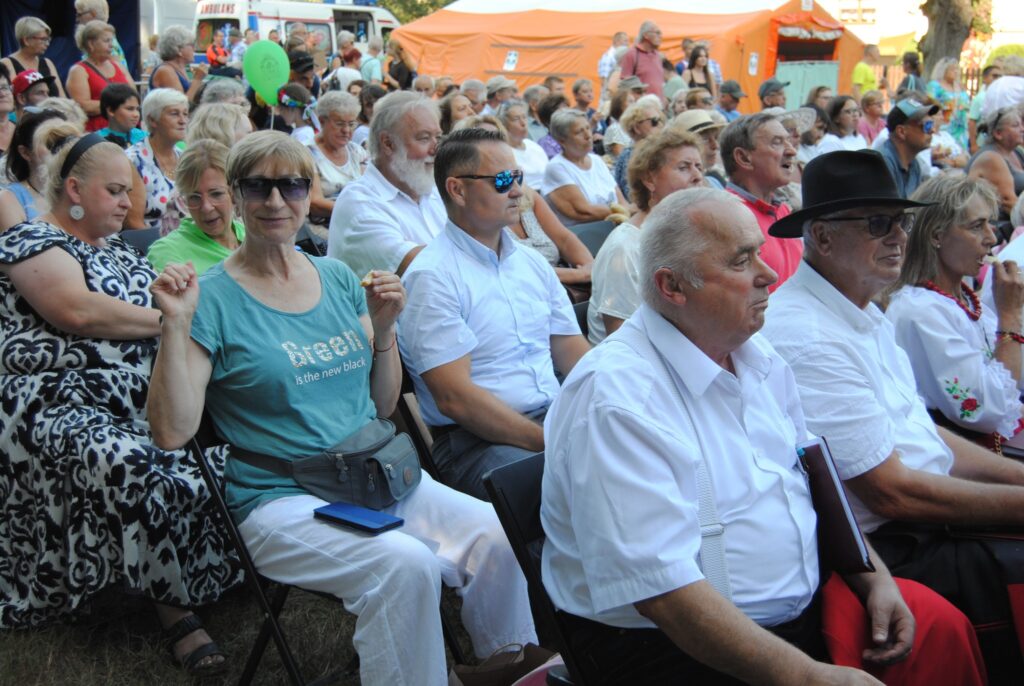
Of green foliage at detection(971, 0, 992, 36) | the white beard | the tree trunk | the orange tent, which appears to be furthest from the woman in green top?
green foliage at detection(971, 0, 992, 36)

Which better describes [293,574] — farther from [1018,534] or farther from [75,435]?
[1018,534]

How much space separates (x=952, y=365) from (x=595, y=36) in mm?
19483

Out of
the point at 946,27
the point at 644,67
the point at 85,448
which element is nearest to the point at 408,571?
the point at 85,448

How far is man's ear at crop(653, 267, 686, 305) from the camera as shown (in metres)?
2.25

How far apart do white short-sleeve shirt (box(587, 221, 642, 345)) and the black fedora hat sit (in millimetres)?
985

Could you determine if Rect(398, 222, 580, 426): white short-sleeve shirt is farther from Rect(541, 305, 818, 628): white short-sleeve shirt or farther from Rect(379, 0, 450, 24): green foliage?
Rect(379, 0, 450, 24): green foliage

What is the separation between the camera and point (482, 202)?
143 inches

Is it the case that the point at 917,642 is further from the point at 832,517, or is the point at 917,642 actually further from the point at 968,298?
the point at 968,298

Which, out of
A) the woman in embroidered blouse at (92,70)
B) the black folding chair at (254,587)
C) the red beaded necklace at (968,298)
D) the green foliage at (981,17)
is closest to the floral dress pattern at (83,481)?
the black folding chair at (254,587)

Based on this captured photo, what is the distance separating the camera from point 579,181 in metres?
7.26

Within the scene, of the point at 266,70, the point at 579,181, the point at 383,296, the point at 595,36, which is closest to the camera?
the point at 383,296

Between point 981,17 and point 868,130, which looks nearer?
point 868,130

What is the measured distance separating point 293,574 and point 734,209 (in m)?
1.54

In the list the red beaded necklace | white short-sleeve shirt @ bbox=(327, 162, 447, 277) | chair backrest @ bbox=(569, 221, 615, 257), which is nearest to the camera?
the red beaded necklace
